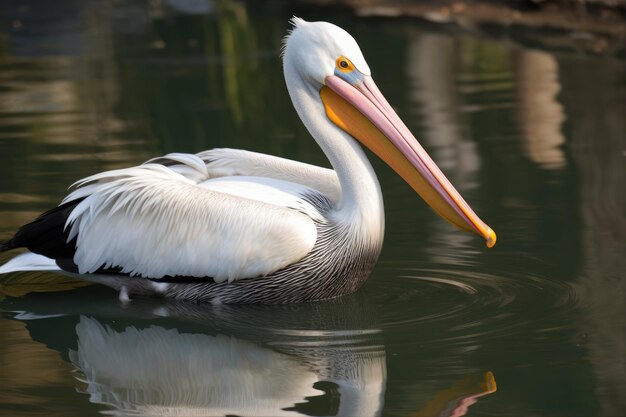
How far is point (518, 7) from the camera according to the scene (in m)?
14.1

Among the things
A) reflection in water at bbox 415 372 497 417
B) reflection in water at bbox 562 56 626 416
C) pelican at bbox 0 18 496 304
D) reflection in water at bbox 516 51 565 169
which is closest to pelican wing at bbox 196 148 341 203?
pelican at bbox 0 18 496 304

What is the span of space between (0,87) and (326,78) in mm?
6349

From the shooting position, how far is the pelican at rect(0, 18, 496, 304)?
201 inches

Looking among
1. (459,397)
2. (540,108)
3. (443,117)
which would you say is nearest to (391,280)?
(459,397)

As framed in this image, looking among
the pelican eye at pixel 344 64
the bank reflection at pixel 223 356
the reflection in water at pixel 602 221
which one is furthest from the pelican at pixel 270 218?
the reflection in water at pixel 602 221

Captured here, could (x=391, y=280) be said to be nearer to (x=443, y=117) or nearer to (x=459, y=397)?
(x=459, y=397)

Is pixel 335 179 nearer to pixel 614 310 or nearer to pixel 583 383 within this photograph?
pixel 614 310

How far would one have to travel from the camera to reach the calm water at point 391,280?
4.23m

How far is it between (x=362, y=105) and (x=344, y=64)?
0.61 feet

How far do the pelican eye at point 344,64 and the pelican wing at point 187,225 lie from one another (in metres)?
0.53

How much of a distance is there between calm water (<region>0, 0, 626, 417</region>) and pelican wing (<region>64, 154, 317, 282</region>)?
211 mm

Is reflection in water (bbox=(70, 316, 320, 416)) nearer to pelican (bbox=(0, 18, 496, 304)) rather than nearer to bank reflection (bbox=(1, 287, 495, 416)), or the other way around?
bank reflection (bbox=(1, 287, 495, 416))

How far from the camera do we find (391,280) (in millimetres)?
5480

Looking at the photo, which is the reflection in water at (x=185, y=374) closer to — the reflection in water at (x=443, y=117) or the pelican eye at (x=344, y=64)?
the pelican eye at (x=344, y=64)
